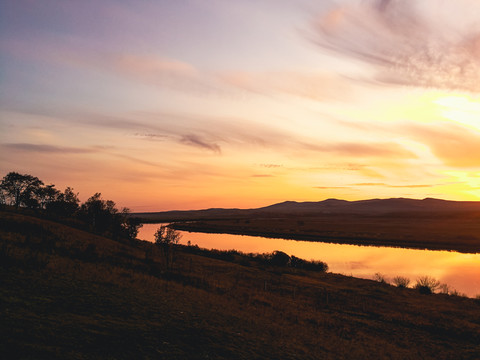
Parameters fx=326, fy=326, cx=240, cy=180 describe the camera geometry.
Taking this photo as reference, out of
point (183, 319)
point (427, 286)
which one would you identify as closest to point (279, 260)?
point (427, 286)

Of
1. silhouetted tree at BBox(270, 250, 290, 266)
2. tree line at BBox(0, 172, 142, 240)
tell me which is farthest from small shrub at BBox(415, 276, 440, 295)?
tree line at BBox(0, 172, 142, 240)

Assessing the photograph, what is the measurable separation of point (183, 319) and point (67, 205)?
310 feet

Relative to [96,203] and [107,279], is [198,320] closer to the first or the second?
[107,279]

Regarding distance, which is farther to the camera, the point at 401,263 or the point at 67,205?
the point at 67,205

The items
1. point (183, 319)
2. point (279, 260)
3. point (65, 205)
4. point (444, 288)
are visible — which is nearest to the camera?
point (183, 319)

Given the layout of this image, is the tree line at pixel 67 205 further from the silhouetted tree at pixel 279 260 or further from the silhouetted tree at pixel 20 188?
the silhouetted tree at pixel 279 260

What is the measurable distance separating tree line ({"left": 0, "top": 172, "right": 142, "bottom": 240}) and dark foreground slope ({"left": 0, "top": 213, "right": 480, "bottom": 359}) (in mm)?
47482

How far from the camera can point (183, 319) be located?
1600 cm

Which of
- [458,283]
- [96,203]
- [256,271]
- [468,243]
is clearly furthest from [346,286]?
[468,243]

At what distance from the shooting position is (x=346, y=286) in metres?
42.0

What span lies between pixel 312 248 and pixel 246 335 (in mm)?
78764

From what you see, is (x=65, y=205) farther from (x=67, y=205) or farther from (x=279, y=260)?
(x=279, y=260)

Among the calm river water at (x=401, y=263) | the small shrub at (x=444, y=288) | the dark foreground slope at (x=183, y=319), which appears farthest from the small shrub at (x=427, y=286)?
the dark foreground slope at (x=183, y=319)

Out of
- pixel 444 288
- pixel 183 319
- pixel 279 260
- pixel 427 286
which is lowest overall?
pixel 279 260
